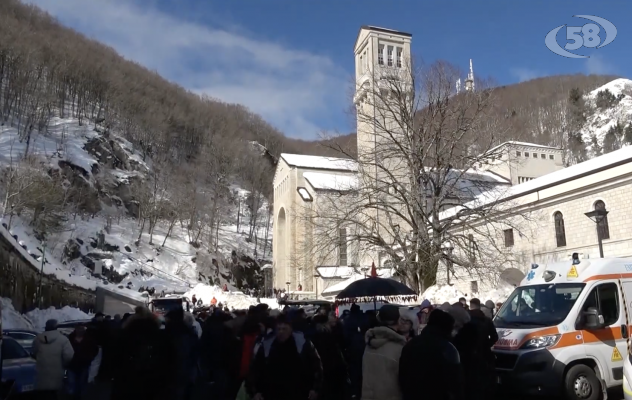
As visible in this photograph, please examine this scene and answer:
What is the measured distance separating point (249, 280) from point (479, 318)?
204 feet

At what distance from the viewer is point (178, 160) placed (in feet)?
328

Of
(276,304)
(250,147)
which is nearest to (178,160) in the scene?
(250,147)

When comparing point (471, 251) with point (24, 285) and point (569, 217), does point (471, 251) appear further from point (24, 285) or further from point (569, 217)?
point (24, 285)

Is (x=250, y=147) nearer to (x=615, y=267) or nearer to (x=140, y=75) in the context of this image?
(x=140, y=75)

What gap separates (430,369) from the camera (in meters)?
4.11

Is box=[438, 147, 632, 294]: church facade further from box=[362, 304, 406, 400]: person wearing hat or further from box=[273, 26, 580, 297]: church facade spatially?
box=[362, 304, 406, 400]: person wearing hat

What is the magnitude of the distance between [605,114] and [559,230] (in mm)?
73765

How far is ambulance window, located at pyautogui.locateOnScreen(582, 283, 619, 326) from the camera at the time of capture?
8.94 meters

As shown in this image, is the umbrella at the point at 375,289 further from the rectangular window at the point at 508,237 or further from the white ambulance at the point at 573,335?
the rectangular window at the point at 508,237

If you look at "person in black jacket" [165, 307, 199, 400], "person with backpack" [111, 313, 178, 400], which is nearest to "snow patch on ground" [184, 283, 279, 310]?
"person in black jacket" [165, 307, 199, 400]

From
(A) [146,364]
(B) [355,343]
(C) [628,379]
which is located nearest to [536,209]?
(B) [355,343]

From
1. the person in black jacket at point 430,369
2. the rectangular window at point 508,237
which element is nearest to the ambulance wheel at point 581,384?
the person in black jacket at point 430,369

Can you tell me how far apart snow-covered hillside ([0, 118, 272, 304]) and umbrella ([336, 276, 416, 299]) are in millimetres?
31539

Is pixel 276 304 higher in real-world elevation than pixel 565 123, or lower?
lower
